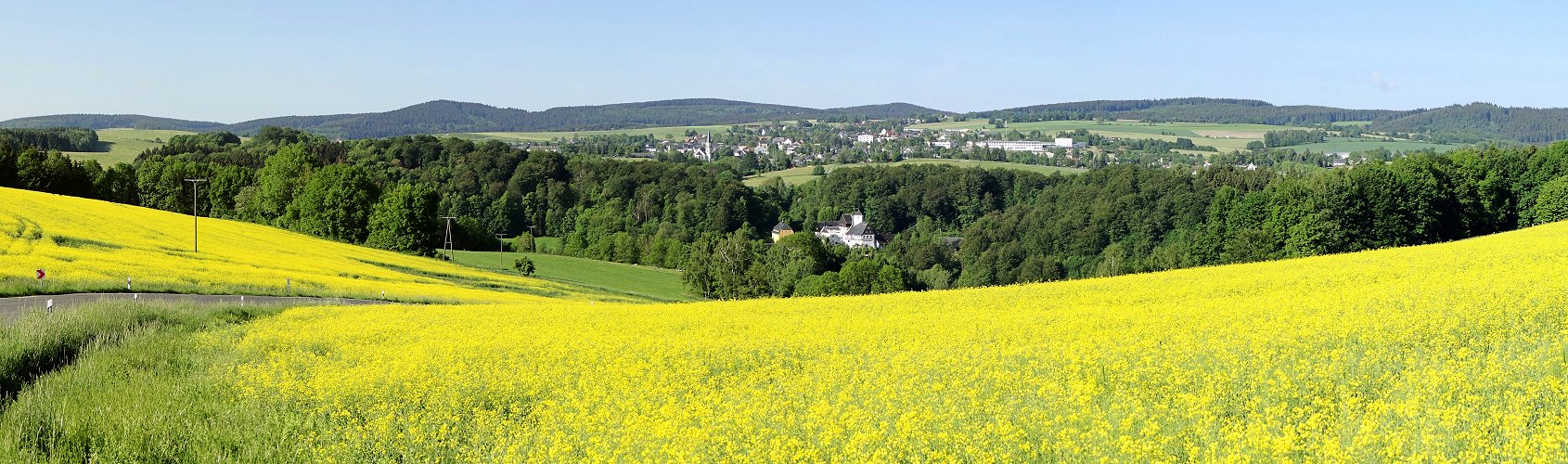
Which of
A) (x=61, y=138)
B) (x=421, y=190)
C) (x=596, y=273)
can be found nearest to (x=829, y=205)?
(x=596, y=273)

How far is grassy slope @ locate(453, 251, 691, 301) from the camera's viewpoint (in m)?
70.3

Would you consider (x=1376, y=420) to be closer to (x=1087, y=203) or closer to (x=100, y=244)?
(x=100, y=244)

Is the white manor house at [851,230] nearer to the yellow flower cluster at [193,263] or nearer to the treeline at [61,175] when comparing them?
the treeline at [61,175]

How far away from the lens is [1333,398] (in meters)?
8.63

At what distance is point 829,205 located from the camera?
528 ft

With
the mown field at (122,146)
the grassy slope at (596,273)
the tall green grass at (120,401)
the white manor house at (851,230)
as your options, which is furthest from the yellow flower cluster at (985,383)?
the white manor house at (851,230)

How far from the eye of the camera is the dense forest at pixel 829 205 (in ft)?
225

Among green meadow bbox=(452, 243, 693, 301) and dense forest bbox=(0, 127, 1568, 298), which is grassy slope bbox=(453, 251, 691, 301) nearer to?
green meadow bbox=(452, 243, 693, 301)

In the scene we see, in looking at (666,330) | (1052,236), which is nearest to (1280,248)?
(1052,236)

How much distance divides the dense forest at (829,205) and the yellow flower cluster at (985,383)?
180 ft

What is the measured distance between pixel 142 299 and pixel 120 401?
1595 centimetres

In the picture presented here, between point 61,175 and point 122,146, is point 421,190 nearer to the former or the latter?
point 61,175

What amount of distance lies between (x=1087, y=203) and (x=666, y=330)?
103 meters

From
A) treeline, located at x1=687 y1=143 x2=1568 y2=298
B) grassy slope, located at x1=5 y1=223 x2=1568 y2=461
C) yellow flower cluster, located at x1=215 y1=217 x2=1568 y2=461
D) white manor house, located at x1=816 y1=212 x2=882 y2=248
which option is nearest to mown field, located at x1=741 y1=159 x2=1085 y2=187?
treeline, located at x1=687 y1=143 x2=1568 y2=298
